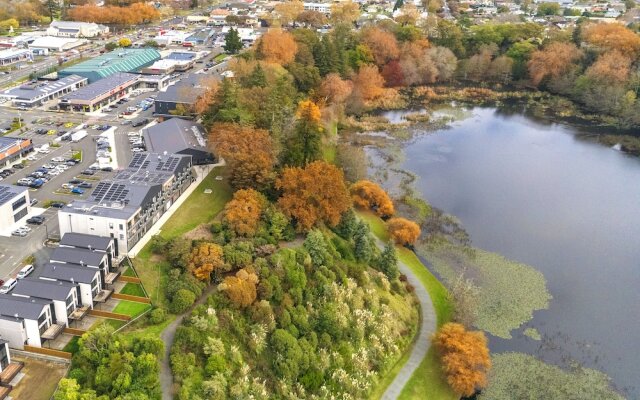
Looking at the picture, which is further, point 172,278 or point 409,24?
point 409,24

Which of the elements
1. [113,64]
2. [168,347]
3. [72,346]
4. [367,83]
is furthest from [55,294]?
[367,83]

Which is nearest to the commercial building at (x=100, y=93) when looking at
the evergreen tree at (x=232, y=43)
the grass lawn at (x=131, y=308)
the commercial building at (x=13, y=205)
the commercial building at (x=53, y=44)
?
the evergreen tree at (x=232, y=43)

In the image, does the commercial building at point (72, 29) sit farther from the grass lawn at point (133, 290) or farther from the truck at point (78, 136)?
the grass lawn at point (133, 290)

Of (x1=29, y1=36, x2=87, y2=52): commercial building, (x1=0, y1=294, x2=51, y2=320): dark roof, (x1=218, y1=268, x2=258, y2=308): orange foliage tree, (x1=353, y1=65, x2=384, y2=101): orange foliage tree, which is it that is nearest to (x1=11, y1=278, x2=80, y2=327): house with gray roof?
(x1=0, y1=294, x2=51, y2=320): dark roof

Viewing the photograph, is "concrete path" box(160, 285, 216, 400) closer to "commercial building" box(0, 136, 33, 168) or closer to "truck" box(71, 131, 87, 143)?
"commercial building" box(0, 136, 33, 168)

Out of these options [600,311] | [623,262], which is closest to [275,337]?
[600,311]

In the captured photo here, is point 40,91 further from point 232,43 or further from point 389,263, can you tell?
point 389,263

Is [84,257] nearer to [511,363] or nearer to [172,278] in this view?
[172,278]
